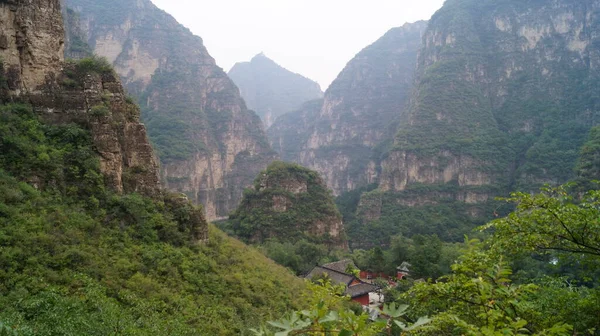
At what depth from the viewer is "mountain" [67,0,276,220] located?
74562 millimetres

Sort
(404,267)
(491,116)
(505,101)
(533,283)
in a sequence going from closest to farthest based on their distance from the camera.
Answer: (533,283), (404,267), (491,116), (505,101)

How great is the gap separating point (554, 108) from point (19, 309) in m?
91.1

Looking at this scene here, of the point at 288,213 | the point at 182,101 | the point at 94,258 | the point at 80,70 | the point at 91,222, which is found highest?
the point at 182,101

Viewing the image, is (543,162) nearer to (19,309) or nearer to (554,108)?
(554,108)

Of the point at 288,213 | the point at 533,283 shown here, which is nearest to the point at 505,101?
the point at 288,213

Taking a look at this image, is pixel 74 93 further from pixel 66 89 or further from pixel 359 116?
pixel 359 116

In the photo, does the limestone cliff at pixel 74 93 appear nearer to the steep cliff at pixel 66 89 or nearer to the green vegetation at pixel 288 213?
the steep cliff at pixel 66 89

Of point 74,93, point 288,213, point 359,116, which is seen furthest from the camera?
point 359,116

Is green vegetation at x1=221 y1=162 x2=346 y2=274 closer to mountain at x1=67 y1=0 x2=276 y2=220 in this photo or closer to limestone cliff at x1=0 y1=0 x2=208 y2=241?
limestone cliff at x1=0 y1=0 x2=208 y2=241

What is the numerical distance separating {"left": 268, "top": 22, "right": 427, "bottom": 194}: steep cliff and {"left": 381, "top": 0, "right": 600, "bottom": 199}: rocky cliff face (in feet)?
81.6

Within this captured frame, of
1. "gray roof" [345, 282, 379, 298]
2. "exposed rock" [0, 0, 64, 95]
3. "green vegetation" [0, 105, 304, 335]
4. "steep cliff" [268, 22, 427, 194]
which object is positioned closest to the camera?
"green vegetation" [0, 105, 304, 335]

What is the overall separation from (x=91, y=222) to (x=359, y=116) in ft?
404

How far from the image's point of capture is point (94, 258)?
11.1m

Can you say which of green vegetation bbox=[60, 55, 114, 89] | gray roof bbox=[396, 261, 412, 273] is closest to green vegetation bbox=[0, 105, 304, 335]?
green vegetation bbox=[60, 55, 114, 89]
